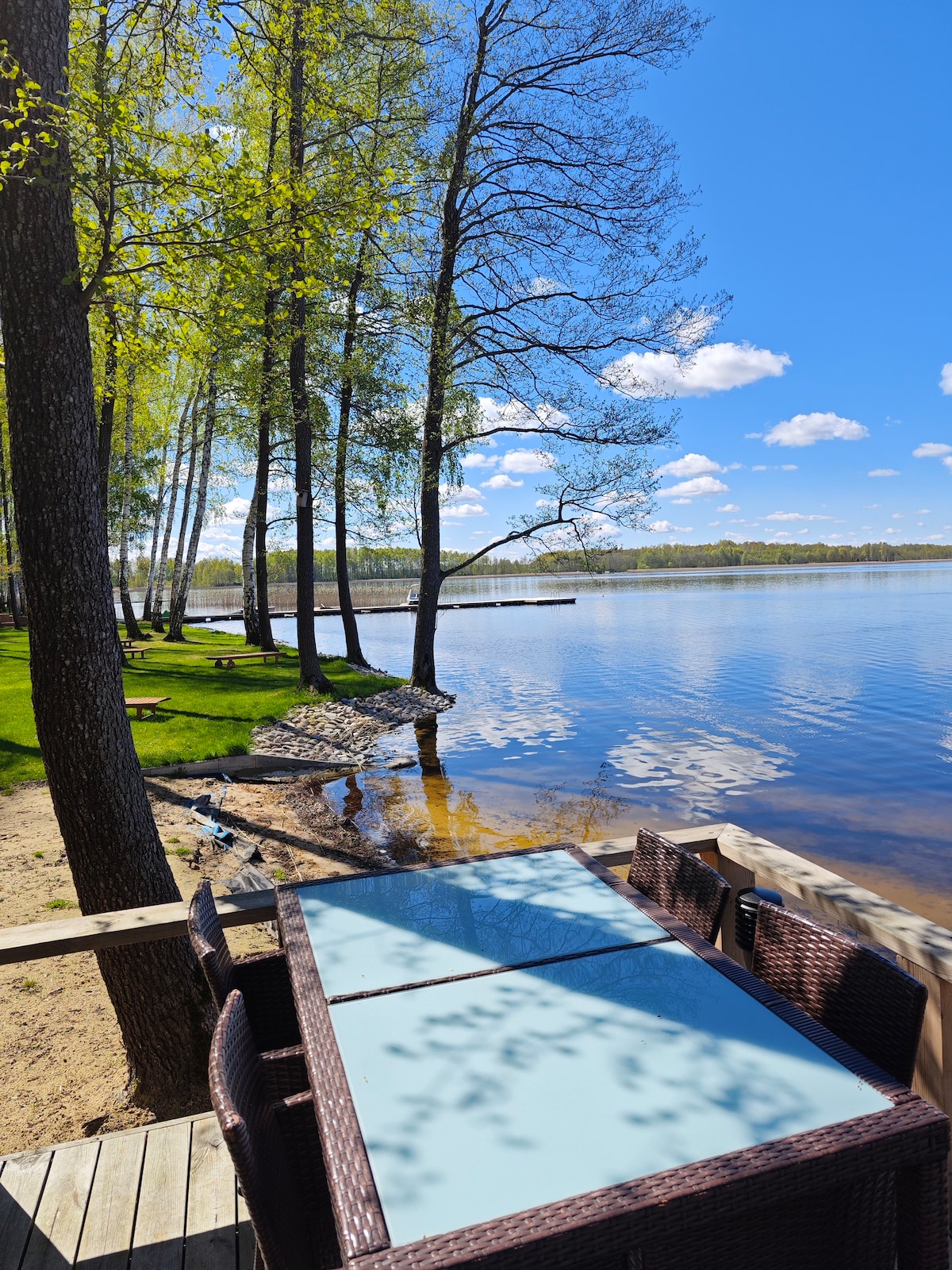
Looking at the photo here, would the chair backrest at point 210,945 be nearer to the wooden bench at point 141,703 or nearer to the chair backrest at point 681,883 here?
the chair backrest at point 681,883

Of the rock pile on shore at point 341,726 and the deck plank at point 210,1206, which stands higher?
the deck plank at point 210,1206

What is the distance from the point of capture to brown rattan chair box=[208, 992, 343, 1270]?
1.32 metres

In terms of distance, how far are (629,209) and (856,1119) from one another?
14481 millimetres

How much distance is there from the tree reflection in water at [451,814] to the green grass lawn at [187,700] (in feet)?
6.32

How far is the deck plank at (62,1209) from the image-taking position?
215 cm

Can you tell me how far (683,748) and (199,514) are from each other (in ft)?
48.8

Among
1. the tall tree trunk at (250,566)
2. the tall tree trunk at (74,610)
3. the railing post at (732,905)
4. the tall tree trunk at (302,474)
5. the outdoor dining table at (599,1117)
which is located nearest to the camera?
the outdoor dining table at (599,1117)

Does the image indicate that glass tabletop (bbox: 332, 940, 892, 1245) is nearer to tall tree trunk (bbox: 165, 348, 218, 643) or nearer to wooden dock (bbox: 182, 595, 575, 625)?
tall tree trunk (bbox: 165, 348, 218, 643)

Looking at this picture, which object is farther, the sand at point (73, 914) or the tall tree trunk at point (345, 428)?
the tall tree trunk at point (345, 428)

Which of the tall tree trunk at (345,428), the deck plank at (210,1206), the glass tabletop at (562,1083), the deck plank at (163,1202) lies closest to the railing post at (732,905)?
the glass tabletop at (562,1083)

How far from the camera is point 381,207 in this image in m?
4.74

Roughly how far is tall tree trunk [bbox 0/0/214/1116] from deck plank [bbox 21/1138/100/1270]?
0.89 m

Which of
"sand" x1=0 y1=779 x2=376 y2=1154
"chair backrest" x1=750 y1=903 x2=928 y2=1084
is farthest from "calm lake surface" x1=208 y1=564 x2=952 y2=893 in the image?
"chair backrest" x1=750 y1=903 x2=928 y2=1084

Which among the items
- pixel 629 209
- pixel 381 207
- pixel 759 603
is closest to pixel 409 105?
pixel 629 209
